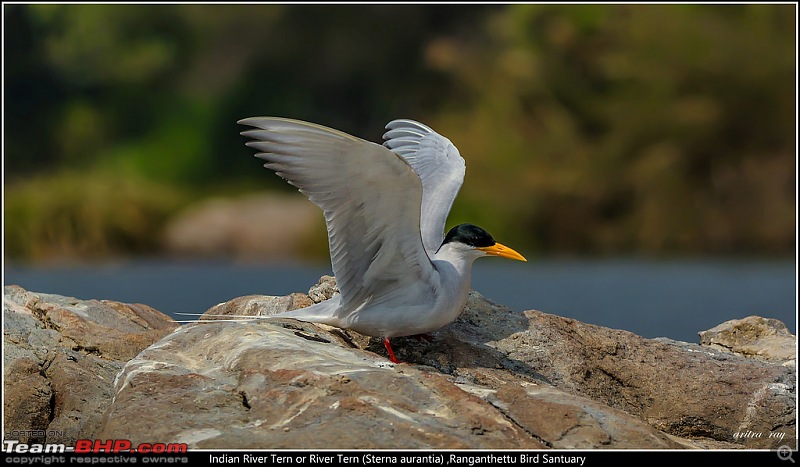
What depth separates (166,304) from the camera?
13.8m

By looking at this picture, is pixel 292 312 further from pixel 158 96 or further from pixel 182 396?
pixel 158 96

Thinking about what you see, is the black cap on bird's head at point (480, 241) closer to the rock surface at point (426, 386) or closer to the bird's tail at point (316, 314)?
the rock surface at point (426, 386)

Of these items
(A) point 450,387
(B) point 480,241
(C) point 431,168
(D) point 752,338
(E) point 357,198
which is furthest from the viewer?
(C) point 431,168

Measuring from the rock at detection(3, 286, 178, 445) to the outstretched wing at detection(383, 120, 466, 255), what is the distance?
157cm

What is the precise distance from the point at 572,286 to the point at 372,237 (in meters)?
11.6

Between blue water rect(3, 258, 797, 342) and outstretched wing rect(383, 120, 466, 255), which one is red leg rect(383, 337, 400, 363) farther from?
blue water rect(3, 258, 797, 342)

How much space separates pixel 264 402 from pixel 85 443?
30.7 inches

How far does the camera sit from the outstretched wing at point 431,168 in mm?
6430

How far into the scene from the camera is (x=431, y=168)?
6812 millimetres

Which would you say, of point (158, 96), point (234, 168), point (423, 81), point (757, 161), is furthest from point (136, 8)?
point (757, 161)

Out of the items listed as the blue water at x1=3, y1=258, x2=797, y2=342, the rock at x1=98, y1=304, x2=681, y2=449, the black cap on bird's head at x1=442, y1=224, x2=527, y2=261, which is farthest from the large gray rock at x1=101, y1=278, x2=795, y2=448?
the blue water at x1=3, y1=258, x2=797, y2=342

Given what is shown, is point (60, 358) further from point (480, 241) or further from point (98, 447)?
point (480, 241)

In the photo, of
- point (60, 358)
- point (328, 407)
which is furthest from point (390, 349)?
point (60, 358)

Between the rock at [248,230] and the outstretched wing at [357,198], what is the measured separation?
1528cm
